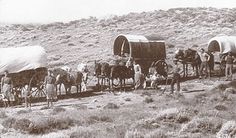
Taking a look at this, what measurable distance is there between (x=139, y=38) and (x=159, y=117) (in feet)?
41.2

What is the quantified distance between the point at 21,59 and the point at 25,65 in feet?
1.01

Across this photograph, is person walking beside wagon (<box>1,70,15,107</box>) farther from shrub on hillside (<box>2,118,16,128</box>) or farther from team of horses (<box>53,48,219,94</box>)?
shrub on hillside (<box>2,118,16,128</box>)

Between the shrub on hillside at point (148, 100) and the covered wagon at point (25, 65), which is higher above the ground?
the covered wagon at point (25, 65)

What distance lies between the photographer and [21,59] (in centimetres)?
2150

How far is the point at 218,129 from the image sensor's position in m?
13.6

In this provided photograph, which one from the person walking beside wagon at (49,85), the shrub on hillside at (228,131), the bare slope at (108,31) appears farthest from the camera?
the bare slope at (108,31)

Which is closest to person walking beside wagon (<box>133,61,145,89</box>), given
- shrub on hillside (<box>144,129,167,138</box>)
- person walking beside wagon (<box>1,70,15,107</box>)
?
person walking beside wagon (<box>1,70,15,107</box>)

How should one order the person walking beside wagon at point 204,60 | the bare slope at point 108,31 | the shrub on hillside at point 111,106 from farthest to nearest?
the bare slope at point 108,31 < the person walking beside wagon at point 204,60 < the shrub on hillside at point 111,106

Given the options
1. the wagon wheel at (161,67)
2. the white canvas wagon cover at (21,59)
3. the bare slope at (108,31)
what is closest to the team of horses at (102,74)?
the wagon wheel at (161,67)

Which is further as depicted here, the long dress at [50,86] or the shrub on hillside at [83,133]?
the long dress at [50,86]

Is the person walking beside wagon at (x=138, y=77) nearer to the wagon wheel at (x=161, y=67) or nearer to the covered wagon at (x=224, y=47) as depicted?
the wagon wheel at (x=161, y=67)

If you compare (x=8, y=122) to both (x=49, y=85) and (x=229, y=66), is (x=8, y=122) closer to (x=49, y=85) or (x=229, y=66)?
(x=49, y=85)

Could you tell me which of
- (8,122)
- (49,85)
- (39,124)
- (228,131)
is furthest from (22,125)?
(228,131)

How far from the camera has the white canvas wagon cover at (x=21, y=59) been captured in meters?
21.1
